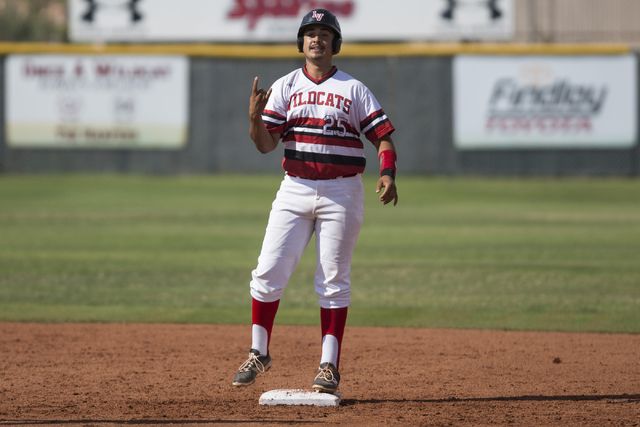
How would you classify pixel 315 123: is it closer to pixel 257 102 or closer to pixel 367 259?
pixel 257 102

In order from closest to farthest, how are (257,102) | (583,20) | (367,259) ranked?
(257,102), (367,259), (583,20)

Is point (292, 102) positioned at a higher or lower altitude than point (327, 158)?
higher

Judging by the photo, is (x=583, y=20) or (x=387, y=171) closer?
(x=387, y=171)

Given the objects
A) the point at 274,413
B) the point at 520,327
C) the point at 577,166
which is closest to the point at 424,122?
the point at 577,166

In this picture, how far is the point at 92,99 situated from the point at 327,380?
1799cm

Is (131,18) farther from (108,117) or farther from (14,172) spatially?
(14,172)

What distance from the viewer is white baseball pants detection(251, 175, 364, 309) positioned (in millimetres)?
4398

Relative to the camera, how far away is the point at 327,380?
4324 mm

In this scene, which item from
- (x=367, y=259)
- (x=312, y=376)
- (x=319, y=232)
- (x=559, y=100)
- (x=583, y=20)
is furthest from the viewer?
(x=583, y=20)

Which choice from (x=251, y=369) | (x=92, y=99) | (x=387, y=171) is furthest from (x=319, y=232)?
(x=92, y=99)

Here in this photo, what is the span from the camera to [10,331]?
635 centimetres

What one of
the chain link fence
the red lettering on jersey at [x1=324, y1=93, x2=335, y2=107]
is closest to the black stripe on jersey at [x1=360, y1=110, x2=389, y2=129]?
the red lettering on jersey at [x1=324, y1=93, x2=335, y2=107]

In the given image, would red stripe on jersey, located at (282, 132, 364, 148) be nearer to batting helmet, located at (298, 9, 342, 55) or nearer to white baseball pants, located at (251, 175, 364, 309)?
white baseball pants, located at (251, 175, 364, 309)

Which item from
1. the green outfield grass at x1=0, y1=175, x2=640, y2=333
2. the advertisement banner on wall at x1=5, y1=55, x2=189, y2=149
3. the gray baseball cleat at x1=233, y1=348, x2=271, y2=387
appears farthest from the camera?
the advertisement banner on wall at x1=5, y1=55, x2=189, y2=149
